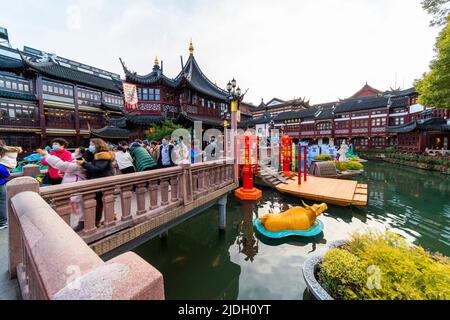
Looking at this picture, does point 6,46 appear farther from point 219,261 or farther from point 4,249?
point 219,261

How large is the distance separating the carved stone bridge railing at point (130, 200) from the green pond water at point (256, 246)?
167cm

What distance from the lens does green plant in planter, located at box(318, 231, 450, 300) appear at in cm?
225

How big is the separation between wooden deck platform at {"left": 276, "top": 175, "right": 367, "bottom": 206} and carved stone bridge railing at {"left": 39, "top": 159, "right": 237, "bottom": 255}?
533 centimetres

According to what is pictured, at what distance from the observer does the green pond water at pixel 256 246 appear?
4.45 meters

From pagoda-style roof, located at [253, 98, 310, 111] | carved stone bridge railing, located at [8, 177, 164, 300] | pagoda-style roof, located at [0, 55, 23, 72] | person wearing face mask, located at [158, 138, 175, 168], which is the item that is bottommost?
carved stone bridge railing, located at [8, 177, 164, 300]

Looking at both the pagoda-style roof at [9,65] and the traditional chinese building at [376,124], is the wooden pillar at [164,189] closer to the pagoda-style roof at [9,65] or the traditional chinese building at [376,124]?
the pagoda-style roof at [9,65]

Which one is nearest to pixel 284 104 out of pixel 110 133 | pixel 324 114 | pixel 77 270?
pixel 324 114

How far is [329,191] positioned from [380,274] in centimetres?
737

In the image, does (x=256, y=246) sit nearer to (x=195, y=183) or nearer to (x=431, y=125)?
(x=195, y=183)

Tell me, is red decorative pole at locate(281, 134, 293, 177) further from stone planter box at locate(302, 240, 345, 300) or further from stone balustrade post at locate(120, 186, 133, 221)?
stone balustrade post at locate(120, 186, 133, 221)

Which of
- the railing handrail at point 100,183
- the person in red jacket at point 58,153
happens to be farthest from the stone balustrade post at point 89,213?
the person in red jacket at point 58,153

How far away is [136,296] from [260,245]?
18.5 ft

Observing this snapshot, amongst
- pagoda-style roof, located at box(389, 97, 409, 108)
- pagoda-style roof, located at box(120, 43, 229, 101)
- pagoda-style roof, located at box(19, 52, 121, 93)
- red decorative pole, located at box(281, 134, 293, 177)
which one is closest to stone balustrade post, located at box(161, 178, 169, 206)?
red decorative pole, located at box(281, 134, 293, 177)
